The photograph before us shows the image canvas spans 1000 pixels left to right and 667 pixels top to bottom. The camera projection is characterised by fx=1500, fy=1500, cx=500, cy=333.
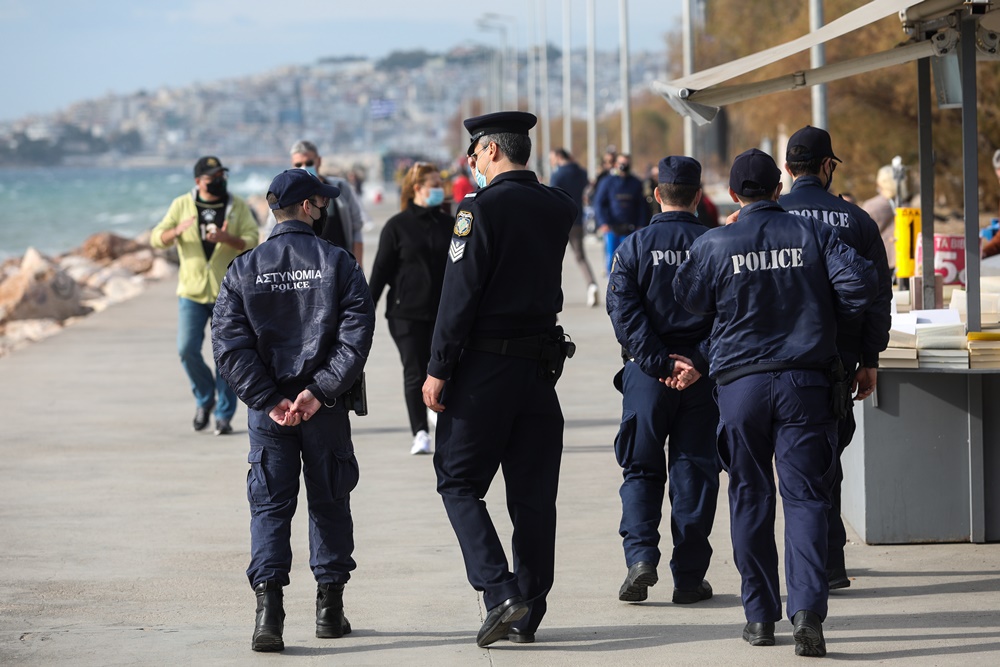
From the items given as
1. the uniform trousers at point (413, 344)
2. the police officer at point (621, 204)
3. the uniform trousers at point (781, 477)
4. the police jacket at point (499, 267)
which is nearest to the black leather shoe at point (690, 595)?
the uniform trousers at point (781, 477)

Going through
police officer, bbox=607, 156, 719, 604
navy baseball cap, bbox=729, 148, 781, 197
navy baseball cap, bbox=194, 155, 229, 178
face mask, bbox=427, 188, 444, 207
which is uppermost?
navy baseball cap, bbox=194, 155, 229, 178

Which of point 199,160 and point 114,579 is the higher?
point 199,160

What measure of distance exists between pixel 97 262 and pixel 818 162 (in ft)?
118

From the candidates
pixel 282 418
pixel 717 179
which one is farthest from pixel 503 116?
pixel 717 179

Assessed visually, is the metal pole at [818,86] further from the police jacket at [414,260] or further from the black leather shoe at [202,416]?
the black leather shoe at [202,416]

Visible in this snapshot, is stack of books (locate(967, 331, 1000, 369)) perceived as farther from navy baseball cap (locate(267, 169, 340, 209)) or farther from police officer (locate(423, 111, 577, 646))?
navy baseball cap (locate(267, 169, 340, 209))

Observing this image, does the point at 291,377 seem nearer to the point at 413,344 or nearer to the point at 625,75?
the point at 413,344

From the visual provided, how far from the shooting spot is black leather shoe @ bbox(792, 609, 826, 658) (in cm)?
546

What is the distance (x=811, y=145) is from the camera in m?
6.35

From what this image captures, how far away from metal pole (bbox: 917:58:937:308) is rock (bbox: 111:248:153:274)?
29280 mm

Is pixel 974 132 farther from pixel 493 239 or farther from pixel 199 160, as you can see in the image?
pixel 199 160

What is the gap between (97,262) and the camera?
4006cm

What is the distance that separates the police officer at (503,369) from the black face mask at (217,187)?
16.1ft

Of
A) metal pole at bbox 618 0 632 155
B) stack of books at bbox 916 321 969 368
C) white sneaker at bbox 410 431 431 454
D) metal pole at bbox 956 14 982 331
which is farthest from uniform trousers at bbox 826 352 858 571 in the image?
metal pole at bbox 618 0 632 155
